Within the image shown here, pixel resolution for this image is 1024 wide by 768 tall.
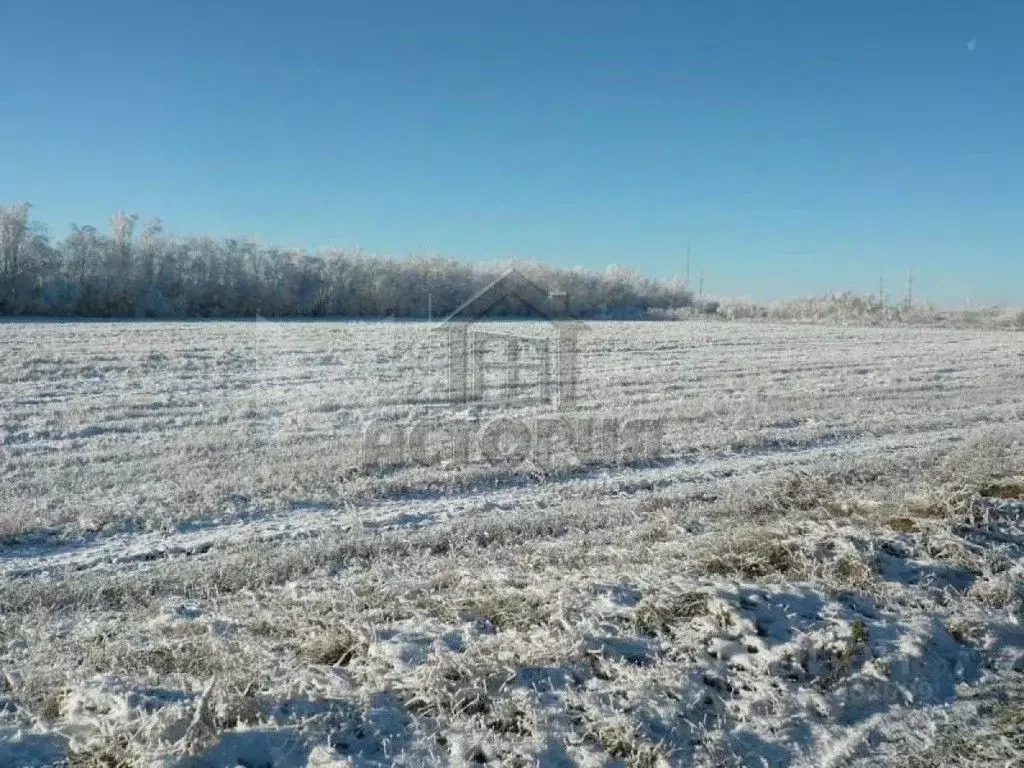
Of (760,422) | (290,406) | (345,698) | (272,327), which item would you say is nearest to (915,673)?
(345,698)

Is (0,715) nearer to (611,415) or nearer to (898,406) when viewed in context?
(611,415)

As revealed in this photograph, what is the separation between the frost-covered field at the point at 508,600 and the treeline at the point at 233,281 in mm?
45220

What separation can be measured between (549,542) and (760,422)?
726 centimetres

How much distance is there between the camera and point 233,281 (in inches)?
2276

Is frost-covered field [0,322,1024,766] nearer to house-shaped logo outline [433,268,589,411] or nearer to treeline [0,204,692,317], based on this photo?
house-shaped logo outline [433,268,589,411]

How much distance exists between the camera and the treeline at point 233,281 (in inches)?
1973

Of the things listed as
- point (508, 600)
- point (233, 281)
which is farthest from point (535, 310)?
point (508, 600)

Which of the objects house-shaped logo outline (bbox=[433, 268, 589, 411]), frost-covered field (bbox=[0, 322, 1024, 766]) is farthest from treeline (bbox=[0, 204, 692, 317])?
frost-covered field (bbox=[0, 322, 1024, 766])

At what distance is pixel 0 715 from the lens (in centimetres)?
338

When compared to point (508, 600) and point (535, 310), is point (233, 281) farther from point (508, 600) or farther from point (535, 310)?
point (508, 600)

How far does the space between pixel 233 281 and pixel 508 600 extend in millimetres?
58889

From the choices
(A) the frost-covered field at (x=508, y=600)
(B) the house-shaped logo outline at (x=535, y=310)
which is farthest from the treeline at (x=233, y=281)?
(A) the frost-covered field at (x=508, y=600)

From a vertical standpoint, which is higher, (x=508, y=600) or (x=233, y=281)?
(x=233, y=281)

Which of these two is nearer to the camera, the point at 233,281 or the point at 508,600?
the point at 508,600
